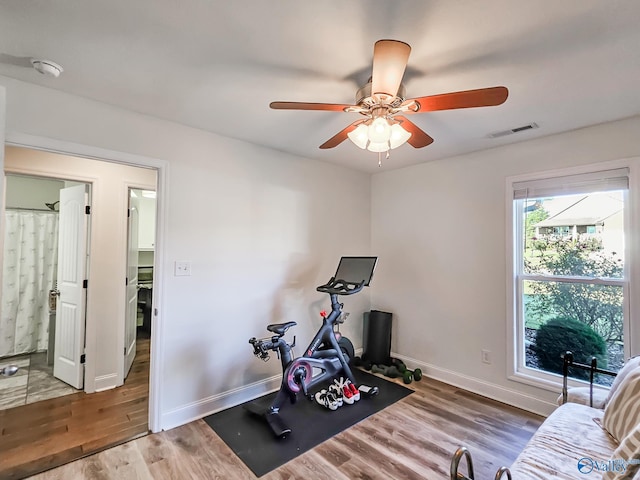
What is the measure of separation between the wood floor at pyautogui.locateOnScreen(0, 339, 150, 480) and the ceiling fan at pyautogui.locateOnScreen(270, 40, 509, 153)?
8.53 feet

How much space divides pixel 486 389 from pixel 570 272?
1319 millimetres

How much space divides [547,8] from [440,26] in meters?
0.41

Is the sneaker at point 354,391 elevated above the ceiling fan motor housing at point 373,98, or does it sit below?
below

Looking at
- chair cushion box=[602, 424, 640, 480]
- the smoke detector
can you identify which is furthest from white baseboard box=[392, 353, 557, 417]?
the smoke detector

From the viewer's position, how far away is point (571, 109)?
2.21m

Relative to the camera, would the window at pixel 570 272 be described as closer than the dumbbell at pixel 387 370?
Yes

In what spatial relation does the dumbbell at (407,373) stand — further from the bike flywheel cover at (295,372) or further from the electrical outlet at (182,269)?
the electrical outlet at (182,269)

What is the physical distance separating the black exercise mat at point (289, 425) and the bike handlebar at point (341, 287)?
99 centimetres

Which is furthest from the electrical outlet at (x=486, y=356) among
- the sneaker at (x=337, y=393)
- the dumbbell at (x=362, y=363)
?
the sneaker at (x=337, y=393)

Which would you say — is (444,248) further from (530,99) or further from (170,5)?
(170,5)

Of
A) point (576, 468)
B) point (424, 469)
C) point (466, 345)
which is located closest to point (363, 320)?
point (466, 345)

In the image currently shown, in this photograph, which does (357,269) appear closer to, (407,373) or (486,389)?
(407,373)

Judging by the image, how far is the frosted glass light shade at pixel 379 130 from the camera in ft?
5.60

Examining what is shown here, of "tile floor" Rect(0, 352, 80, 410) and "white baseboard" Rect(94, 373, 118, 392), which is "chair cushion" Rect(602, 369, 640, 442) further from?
"tile floor" Rect(0, 352, 80, 410)
